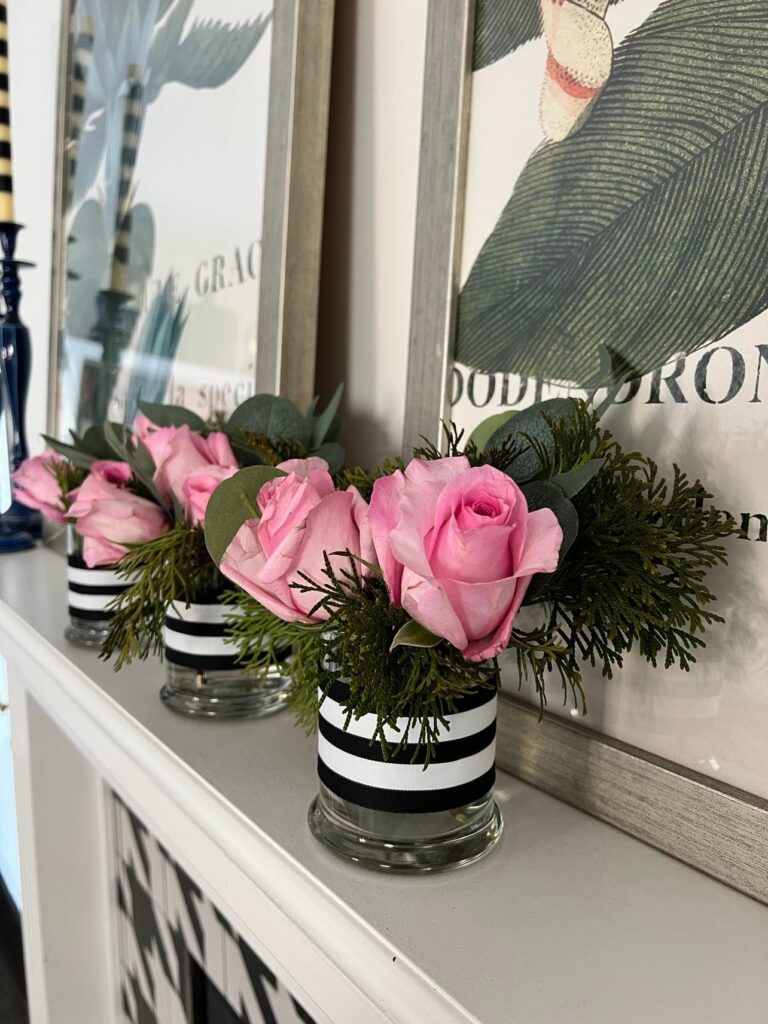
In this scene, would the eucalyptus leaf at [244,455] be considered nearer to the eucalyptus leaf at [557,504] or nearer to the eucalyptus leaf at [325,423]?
the eucalyptus leaf at [325,423]

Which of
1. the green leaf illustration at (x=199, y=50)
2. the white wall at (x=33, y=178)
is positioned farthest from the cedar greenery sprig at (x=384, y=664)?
the white wall at (x=33, y=178)

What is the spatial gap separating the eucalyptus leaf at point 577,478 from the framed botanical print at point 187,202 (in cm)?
37

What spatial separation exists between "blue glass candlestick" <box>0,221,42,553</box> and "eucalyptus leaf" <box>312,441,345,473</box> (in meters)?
0.71

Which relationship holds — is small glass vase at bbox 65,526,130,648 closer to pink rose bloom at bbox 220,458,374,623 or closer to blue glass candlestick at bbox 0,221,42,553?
pink rose bloom at bbox 220,458,374,623

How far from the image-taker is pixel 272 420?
62cm

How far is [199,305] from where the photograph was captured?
2.85 feet

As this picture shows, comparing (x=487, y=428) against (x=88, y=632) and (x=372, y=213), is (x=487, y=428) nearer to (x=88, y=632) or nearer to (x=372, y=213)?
(x=372, y=213)

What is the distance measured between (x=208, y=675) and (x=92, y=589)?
0.20 m

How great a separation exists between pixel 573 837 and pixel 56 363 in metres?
1.10

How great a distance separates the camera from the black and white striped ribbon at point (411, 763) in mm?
394

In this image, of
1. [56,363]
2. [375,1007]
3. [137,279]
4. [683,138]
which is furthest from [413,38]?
[56,363]

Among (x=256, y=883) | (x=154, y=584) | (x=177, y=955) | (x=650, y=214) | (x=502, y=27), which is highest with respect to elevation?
(x=502, y=27)

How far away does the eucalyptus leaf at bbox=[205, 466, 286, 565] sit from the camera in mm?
422

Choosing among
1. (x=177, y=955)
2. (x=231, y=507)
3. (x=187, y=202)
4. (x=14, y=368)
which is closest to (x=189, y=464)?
(x=231, y=507)
